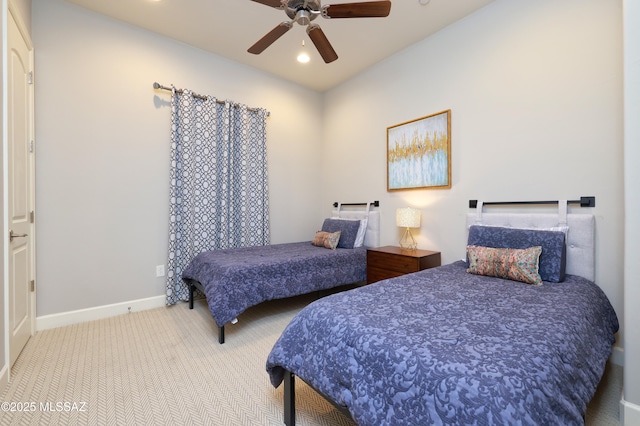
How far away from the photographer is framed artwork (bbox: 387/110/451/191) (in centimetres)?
304

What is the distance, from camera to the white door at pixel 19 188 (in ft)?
6.46

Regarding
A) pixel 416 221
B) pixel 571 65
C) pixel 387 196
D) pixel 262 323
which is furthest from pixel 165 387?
pixel 571 65

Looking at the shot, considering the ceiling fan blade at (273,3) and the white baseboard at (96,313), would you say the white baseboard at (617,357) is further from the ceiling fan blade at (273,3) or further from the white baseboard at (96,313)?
the white baseboard at (96,313)

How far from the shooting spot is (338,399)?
3.94ft

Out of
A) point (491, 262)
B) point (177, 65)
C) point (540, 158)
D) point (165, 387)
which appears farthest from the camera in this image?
point (177, 65)

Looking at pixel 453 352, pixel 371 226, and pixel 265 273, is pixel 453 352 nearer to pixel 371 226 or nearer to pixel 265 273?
pixel 265 273

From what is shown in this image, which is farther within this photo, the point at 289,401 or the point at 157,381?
the point at 157,381

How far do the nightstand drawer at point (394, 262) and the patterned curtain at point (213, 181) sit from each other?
162 centimetres

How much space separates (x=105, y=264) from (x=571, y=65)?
15.3 feet

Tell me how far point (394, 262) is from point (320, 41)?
7.12 feet

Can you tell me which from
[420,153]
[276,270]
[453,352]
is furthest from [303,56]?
[453,352]

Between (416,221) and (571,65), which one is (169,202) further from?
(571,65)

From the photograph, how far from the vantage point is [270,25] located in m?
3.04

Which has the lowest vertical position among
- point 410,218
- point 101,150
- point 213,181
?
point 410,218
